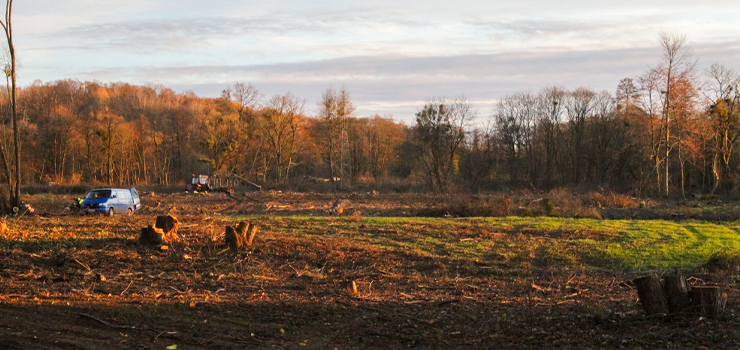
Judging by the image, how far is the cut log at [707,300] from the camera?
6.38 meters

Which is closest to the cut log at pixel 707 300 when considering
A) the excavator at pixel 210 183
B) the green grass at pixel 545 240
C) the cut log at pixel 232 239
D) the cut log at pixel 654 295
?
the cut log at pixel 654 295

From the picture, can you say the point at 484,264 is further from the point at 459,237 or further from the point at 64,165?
the point at 64,165

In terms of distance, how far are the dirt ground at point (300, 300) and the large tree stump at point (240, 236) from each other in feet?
0.92

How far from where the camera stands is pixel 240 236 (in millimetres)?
12516

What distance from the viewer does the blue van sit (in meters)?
22.7

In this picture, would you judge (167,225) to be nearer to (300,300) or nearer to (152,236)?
(152,236)

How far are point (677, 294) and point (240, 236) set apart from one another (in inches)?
364

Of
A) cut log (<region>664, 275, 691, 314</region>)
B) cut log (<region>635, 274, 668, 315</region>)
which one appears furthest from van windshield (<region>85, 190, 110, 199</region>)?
cut log (<region>664, 275, 691, 314</region>)

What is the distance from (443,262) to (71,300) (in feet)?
26.4

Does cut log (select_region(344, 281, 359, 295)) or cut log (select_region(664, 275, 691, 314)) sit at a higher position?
cut log (select_region(664, 275, 691, 314))

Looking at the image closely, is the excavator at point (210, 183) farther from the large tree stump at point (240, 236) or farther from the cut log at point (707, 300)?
the cut log at point (707, 300)

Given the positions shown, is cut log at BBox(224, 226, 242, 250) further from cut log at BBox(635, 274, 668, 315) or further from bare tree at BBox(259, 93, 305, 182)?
bare tree at BBox(259, 93, 305, 182)

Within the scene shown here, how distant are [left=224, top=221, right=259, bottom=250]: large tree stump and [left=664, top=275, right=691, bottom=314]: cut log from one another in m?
9.05

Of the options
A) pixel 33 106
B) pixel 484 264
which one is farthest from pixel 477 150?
pixel 33 106
